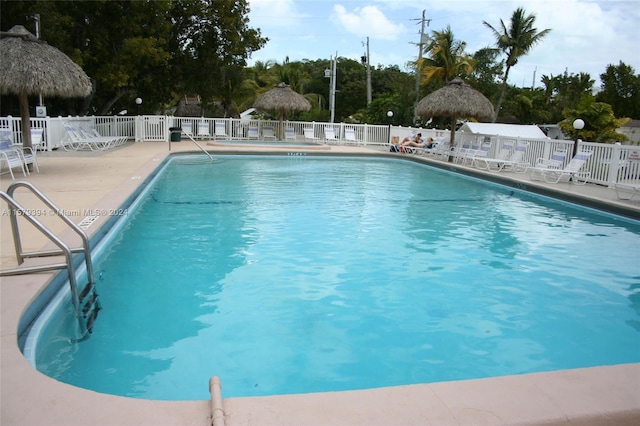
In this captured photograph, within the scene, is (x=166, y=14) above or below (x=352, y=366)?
above

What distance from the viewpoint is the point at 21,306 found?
333 centimetres

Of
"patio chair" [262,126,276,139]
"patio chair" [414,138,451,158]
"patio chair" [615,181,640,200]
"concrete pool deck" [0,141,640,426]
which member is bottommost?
"concrete pool deck" [0,141,640,426]

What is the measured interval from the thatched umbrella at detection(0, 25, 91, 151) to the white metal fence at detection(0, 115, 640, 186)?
4.28 meters

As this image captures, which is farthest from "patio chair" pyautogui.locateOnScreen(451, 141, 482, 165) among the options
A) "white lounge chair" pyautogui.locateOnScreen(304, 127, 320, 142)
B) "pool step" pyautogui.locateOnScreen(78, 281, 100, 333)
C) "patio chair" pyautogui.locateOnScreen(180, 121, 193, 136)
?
"pool step" pyautogui.locateOnScreen(78, 281, 100, 333)

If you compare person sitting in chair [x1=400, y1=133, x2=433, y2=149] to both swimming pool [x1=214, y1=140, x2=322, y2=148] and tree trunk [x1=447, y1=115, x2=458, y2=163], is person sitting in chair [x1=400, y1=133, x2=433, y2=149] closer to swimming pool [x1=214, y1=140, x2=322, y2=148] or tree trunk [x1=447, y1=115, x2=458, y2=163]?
tree trunk [x1=447, y1=115, x2=458, y2=163]

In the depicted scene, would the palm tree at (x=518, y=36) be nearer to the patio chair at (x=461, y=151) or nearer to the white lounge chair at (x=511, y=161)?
the patio chair at (x=461, y=151)

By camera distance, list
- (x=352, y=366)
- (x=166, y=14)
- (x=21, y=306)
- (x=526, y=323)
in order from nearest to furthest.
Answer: (x=21, y=306) → (x=352, y=366) → (x=526, y=323) → (x=166, y=14)

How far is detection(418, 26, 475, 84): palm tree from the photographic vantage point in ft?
89.5

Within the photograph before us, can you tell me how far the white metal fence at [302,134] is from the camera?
11078 millimetres

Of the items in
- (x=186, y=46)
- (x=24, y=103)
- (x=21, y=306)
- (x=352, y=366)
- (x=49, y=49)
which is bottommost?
(x=352, y=366)

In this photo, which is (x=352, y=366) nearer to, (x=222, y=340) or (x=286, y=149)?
(x=222, y=340)

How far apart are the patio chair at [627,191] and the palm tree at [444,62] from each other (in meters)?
18.3

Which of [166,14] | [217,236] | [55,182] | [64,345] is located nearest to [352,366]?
[64,345]

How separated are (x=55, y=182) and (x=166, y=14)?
14.9m
